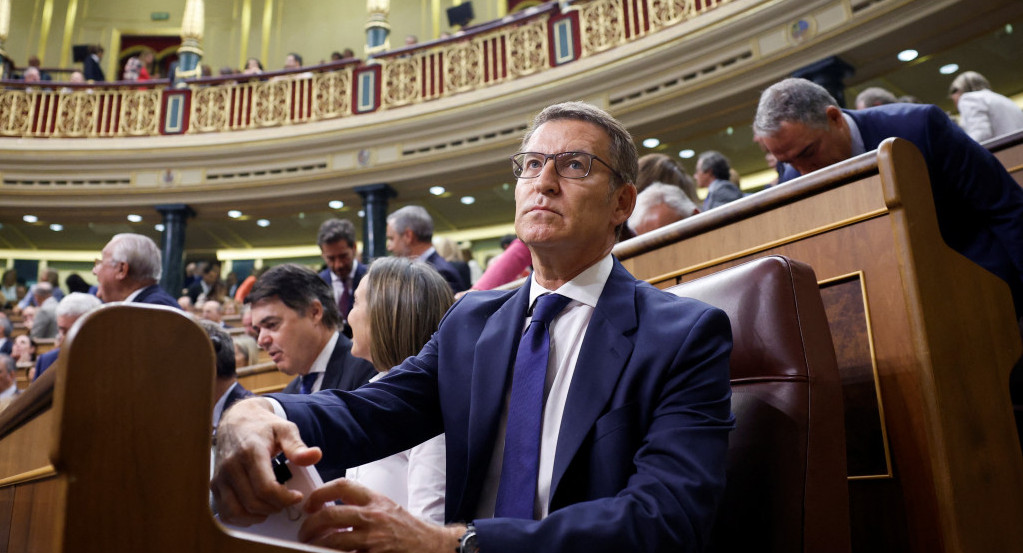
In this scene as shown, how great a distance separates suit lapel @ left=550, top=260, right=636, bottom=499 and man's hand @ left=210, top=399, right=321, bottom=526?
306 mm

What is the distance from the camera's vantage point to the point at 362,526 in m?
0.72

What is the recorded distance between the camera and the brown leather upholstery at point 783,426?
3.01 feet

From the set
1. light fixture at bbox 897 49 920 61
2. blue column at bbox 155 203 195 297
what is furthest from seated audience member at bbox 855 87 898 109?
blue column at bbox 155 203 195 297

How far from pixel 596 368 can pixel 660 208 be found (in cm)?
144

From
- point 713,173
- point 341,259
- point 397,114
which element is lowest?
point 341,259

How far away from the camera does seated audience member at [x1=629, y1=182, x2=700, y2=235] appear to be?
2316 mm

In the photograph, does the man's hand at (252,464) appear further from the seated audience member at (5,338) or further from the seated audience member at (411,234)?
the seated audience member at (5,338)

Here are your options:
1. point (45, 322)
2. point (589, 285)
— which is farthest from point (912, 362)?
point (45, 322)

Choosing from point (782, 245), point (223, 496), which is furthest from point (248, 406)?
point (782, 245)

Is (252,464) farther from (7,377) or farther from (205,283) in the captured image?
(205,283)

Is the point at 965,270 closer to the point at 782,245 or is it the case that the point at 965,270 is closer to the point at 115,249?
the point at 782,245

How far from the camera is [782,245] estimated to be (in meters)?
1.43

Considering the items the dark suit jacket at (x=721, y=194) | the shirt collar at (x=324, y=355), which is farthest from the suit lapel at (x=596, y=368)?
the dark suit jacket at (x=721, y=194)

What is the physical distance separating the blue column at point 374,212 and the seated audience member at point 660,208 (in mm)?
5692
